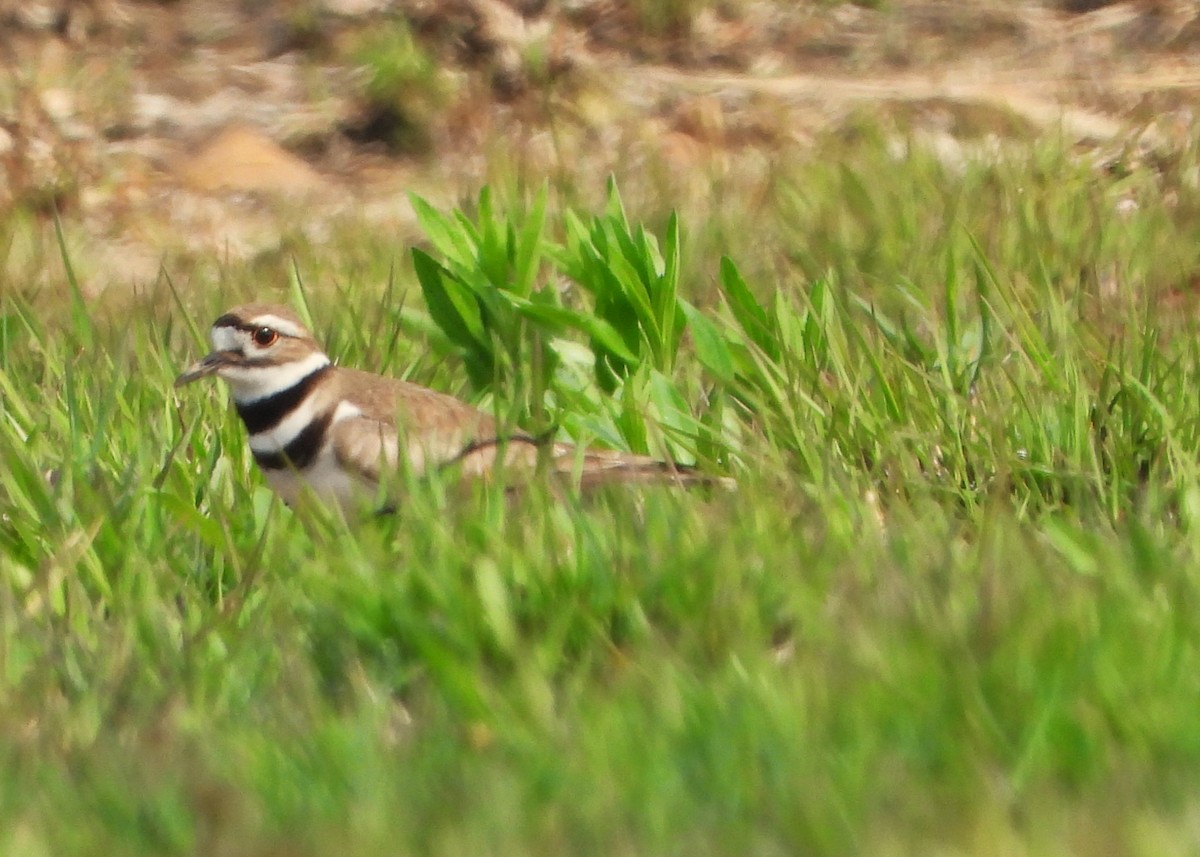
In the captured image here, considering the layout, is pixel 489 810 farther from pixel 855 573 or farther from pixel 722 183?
pixel 722 183

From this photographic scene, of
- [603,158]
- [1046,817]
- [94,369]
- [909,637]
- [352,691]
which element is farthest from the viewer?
[603,158]

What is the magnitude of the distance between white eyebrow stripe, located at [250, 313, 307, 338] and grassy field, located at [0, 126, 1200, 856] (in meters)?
0.26

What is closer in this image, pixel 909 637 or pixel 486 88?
pixel 909 637

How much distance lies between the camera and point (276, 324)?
4703mm

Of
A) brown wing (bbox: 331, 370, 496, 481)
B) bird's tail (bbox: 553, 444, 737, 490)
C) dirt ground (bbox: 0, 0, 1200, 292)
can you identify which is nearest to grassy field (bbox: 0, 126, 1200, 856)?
bird's tail (bbox: 553, 444, 737, 490)

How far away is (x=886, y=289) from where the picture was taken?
5320 mm

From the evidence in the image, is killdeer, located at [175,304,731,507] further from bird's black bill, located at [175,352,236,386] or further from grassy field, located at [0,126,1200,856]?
grassy field, located at [0,126,1200,856]

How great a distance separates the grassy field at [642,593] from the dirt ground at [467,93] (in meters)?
2.47

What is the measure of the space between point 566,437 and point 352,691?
5.86 ft

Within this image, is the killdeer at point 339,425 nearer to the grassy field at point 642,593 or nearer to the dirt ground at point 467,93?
the grassy field at point 642,593

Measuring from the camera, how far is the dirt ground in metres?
7.76

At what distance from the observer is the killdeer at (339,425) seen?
161 inches

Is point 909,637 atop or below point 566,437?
atop

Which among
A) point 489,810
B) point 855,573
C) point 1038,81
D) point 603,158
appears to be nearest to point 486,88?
point 603,158
